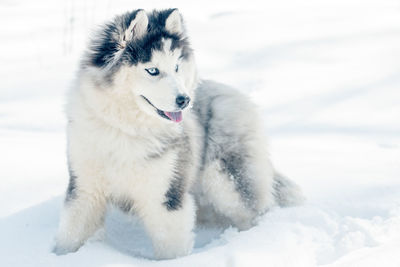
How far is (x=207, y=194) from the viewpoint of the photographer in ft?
10.8

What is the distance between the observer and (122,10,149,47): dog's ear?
2.69m

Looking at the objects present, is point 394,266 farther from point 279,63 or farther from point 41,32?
point 41,32

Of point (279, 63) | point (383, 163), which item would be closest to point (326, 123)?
A: point (383, 163)

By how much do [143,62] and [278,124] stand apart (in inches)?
111

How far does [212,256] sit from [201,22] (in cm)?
655

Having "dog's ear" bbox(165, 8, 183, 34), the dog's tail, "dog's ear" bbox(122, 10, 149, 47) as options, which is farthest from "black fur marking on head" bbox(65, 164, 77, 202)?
the dog's tail

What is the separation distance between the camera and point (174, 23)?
2.88 meters

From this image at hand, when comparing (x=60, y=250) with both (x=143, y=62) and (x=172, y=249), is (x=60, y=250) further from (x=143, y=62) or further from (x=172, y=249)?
(x=143, y=62)

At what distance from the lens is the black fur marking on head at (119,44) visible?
2686 millimetres

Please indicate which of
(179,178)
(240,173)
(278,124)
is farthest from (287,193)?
(278,124)

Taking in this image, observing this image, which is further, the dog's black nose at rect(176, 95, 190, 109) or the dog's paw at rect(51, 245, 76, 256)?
the dog's paw at rect(51, 245, 76, 256)

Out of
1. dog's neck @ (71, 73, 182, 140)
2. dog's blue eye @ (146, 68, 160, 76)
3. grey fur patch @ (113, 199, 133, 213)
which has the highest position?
dog's blue eye @ (146, 68, 160, 76)

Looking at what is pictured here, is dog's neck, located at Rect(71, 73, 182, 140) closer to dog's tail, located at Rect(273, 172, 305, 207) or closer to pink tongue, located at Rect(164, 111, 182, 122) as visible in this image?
pink tongue, located at Rect(164, 111, 182, 122)

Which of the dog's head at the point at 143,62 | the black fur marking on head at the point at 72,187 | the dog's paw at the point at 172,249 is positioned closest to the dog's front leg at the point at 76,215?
the black fur marking on head at the point at 72,187
